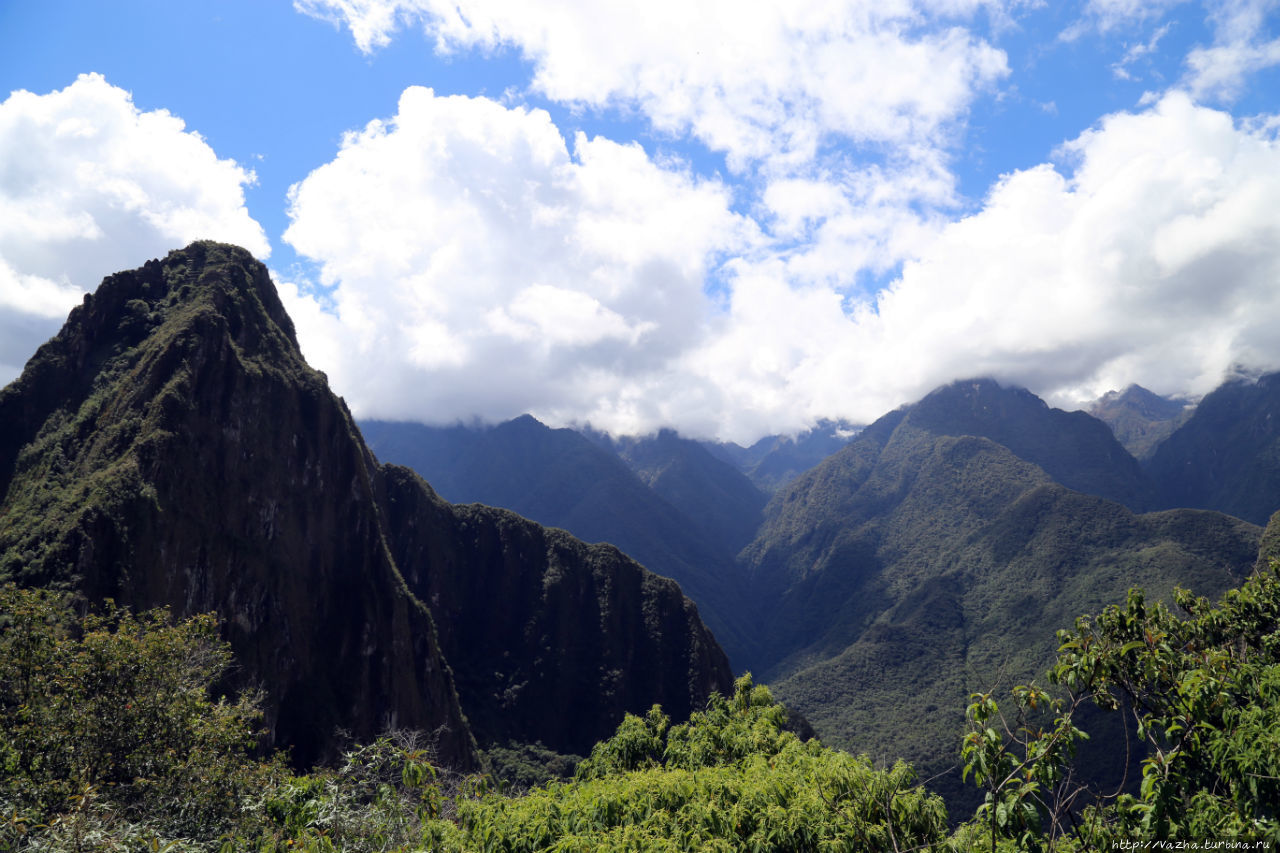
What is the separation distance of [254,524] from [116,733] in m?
78.3

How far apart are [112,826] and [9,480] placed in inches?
3554

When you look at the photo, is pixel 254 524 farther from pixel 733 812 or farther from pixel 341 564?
pixel 733 812

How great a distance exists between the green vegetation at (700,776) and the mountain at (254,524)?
55896 millimetres

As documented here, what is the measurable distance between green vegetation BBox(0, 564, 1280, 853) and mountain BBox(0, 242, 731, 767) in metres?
55.9

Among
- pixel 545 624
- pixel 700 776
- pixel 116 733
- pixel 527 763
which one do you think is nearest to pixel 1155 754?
pixel 700 776

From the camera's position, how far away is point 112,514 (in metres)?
61.8

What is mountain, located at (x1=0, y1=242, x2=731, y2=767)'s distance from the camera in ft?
216

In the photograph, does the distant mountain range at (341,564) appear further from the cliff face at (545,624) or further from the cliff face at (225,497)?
the cliff face at (545,624)

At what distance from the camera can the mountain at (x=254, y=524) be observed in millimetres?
65812

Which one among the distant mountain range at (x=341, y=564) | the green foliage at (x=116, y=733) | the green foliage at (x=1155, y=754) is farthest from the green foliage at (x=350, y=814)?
the distant mountain range at (x=341, y=564)

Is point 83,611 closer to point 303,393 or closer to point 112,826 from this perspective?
point 303,393

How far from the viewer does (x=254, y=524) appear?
83125 mm

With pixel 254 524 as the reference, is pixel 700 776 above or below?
below

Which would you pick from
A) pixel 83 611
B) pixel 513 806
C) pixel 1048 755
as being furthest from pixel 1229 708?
pixel 83 611
